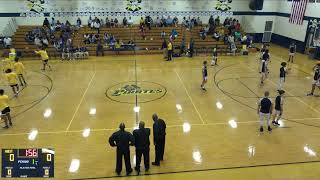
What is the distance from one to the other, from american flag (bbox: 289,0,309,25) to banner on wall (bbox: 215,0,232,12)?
5.81 m

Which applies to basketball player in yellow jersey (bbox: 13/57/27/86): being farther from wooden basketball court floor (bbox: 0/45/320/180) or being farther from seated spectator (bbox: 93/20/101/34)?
seated spectator (bbox: 93/20/101/34)

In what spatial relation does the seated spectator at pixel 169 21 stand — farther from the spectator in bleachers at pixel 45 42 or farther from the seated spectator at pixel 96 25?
the spectator in bleachers at pixel 45 42

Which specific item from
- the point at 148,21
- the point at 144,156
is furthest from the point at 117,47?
the point at 144,156

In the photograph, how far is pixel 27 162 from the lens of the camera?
555 cm

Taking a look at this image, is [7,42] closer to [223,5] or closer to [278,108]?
[223,5]

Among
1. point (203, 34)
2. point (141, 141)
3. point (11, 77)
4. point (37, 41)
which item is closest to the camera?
point (141, 141)

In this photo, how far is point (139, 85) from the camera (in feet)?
50.9

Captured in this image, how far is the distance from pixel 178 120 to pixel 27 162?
21.7 feet

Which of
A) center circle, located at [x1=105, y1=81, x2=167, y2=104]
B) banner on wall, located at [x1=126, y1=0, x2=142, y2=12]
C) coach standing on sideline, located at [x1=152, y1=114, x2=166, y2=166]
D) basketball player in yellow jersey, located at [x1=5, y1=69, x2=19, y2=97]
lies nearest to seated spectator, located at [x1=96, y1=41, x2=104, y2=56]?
banner on wall, located at [x1=126, y1=0, x2=142, y2=12]

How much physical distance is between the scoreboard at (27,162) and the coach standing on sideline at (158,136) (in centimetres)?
299

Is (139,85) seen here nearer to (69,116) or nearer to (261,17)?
(69,116)

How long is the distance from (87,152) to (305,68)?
16.4 metres

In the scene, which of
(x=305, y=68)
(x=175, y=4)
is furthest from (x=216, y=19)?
(x=305, y=68)

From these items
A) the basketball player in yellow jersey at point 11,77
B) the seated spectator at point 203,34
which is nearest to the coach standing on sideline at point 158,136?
the basketball player in yellow jersey at point 11,77
